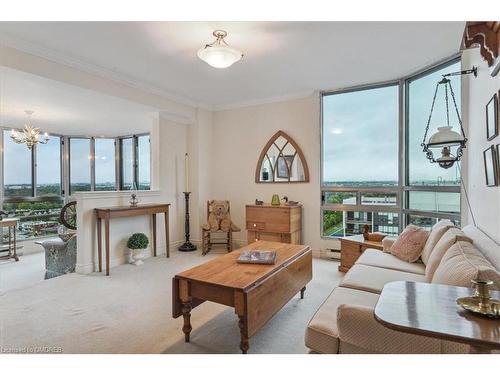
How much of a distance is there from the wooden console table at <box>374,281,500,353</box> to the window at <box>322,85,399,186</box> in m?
3.19

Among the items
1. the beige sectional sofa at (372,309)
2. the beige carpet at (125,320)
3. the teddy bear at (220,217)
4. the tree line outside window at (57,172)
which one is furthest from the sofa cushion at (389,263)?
the tree line outside window at (57,172)

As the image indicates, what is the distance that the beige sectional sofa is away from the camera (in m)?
1.37

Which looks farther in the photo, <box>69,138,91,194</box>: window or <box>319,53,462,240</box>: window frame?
<box>69,138,91,194</box>: window

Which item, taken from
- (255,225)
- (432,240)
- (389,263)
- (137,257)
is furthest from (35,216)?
(432,240)

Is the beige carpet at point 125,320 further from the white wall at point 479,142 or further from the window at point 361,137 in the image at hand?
the window at point 361,137

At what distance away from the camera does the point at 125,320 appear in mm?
2477

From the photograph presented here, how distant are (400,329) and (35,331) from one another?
106 inches

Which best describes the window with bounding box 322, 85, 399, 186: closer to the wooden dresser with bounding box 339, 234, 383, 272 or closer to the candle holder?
the wooden dresser with bounding box 339, 234, 383, 272

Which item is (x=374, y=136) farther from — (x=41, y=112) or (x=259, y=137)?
(x=41, y=112)

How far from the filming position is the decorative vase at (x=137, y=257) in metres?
4.21

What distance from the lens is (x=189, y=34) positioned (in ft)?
9.30

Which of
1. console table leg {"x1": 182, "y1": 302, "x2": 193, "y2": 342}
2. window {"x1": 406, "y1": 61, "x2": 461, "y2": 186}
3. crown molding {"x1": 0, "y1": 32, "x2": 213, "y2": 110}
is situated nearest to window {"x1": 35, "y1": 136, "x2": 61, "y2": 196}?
Result: crown molding {"x1": 0, "y1": 32, "x2": 213, "y2": 110}

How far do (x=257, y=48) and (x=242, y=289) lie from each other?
8.35ft

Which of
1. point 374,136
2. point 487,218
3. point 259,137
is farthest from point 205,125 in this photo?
point 487,218
